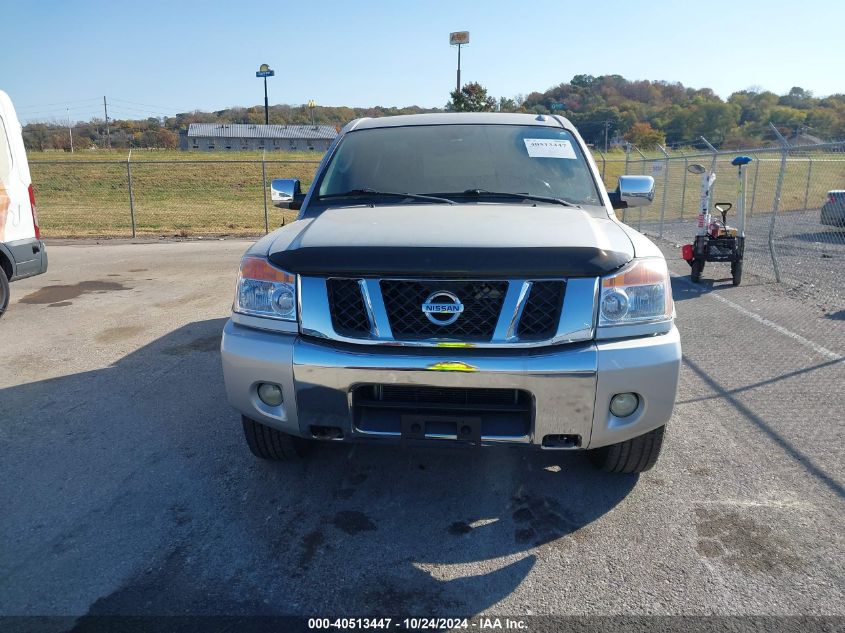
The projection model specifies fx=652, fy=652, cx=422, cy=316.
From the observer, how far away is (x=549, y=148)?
4.24 metres

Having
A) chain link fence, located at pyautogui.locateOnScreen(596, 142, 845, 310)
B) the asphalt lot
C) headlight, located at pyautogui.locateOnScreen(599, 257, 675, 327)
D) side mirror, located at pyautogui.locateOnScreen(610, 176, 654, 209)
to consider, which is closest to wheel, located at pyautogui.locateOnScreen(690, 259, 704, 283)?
chain link fence, located at pyautogui.locateOnScreen(596, 142, 845, 310)

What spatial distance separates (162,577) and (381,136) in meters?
3.06

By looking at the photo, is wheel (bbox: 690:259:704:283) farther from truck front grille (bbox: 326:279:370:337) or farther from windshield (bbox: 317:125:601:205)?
truck front grille (bbox: 326:279:370:337)

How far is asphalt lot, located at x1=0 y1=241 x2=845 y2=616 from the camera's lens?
8.20ft

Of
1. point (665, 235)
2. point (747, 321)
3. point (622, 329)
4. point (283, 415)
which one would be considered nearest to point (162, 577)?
point (283, 415)

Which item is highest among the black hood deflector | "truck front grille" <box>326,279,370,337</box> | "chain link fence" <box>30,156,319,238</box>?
the black hood deflector

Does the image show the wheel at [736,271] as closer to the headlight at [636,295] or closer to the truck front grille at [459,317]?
the headlight at [636,295]

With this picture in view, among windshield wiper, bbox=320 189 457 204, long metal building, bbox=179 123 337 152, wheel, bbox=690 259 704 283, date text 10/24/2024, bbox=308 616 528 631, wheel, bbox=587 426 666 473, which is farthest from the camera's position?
long metal building, bbox=179 123 337 152

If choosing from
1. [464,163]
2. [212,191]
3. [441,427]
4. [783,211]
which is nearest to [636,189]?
[464,163]

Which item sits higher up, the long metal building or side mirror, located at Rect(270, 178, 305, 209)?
the long metal building

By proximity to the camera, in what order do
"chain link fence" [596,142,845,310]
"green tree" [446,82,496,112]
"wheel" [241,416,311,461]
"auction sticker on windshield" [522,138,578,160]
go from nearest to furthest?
1. "wheel" [241,416,311,461]
2. "auction sticker on windshield" [522,138,578,160]
3. "chain link fence" [596,142,845,310]
4. "green tree" [446,82,496,112]

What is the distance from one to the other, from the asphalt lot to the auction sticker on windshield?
6.17 feet

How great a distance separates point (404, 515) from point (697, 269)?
777 cm

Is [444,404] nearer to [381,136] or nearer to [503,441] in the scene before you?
[503,441]
